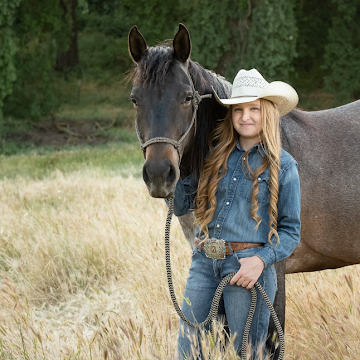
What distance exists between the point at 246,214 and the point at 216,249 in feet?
0.72

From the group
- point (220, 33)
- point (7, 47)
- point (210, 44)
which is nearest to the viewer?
point (7, 47)

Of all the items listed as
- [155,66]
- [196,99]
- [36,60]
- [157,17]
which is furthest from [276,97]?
[157,17]

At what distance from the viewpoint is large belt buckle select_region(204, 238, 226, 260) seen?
94.0 inches

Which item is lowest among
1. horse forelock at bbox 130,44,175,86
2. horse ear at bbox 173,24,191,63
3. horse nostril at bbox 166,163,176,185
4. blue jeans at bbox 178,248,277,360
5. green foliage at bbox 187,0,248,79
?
blue jeans at bbox 178,248,277,360

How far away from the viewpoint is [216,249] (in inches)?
94.1

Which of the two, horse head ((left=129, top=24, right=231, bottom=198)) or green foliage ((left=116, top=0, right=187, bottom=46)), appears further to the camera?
green foliage ((left=116, top=0, right=187, bottom=46))

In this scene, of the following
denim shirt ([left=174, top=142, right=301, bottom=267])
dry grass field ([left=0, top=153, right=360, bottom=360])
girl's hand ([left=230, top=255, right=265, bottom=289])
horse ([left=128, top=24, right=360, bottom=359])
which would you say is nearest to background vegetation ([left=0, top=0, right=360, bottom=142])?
dry grass field ([left=0, top=153, right=360, bottom=360])

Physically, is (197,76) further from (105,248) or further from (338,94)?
(338,94)

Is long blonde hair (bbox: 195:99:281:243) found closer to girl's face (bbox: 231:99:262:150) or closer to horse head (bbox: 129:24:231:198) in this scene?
girl's face (bbox: 231:99:262:150)

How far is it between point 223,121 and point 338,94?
19314 mm

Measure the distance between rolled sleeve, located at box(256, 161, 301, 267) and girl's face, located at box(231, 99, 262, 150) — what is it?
0.25 m

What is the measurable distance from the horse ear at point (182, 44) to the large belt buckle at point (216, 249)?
0.94m

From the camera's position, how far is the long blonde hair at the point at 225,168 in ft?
7.82

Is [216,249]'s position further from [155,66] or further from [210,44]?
[210,44]
